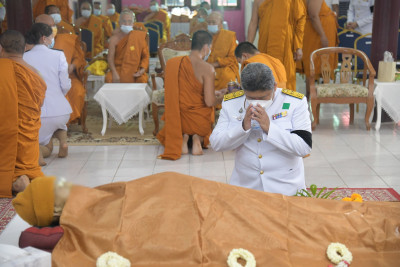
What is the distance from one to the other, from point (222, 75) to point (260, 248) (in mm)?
4752

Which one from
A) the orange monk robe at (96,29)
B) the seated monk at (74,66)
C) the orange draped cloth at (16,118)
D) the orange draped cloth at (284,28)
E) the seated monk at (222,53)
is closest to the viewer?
the orange draped cloth at (16,118)

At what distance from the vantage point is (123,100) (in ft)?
19.7

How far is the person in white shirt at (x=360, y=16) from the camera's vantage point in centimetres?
954

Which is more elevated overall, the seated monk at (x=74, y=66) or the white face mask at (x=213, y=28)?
the white face mask at (x=213, y=28)

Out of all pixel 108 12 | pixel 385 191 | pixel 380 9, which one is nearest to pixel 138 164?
pixel 385 191

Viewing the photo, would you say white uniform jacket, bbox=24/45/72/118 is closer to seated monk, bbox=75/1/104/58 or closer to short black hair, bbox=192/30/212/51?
short black hair, bbox=192/30/212/51

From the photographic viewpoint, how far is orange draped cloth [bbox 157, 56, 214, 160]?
211 inches

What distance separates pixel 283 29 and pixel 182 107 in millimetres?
1729

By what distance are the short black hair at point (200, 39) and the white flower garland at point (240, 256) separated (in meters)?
3.31

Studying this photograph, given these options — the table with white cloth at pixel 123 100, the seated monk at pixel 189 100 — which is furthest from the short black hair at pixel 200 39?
the table with white cloth at pixel 123 100

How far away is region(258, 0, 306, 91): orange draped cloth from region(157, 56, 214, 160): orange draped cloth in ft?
4.50

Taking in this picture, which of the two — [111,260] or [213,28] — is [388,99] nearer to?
[213,28]

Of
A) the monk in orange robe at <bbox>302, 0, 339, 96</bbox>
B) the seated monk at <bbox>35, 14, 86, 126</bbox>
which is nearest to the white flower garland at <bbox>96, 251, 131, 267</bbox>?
the seated monk at <bbox>35, 14, 86, 126</bbox>

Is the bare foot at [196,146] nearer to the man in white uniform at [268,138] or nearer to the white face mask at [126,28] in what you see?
the white face mask at [126,28]
